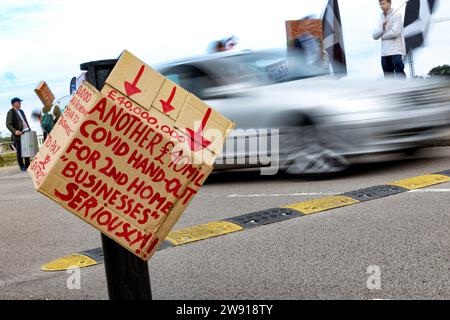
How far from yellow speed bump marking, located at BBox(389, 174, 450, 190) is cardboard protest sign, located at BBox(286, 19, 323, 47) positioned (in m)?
7.13

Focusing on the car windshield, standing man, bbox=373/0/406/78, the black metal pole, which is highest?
standing man, bbox=373/0/406/78

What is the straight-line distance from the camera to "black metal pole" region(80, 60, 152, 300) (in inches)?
125

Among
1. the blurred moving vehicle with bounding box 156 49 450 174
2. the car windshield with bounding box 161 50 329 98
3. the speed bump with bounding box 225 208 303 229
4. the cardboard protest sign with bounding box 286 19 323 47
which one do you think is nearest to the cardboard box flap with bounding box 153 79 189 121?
the speed bump with bounding box 225 208 303 229

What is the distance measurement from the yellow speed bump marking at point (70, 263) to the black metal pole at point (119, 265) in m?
2.18

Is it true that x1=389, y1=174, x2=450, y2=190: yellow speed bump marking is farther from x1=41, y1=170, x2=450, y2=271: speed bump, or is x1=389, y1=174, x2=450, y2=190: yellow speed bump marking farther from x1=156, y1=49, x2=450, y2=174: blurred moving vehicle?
x1=156, y1=49, x2=450, y2=174: blurred moving vehicle

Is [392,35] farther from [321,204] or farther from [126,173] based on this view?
[126,173]

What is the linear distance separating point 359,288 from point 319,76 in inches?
207

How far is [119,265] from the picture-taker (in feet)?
10.5

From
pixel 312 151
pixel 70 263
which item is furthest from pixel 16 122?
pixel 70 263

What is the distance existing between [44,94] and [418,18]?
982 centimetres

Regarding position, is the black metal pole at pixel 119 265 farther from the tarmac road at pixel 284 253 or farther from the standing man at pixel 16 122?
the standing man at pixel 16 122

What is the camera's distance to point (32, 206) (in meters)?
9.14

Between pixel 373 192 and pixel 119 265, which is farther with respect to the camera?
pixel 373 192
